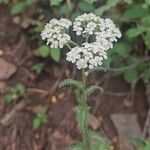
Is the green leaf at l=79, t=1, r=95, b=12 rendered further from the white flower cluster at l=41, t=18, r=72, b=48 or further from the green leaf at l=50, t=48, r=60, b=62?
the white flower cluster at l=41, t=18, r=72, b=48

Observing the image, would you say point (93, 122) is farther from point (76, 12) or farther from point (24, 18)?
point (24, 18)

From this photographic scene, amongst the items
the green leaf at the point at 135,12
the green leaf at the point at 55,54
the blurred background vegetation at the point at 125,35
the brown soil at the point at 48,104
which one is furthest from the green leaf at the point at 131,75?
the green leaf at the point at 55,54

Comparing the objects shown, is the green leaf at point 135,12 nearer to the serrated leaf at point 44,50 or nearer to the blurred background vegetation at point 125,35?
the blurred background vegetation at point 125,35

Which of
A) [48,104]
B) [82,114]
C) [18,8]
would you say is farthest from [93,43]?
[18,8]

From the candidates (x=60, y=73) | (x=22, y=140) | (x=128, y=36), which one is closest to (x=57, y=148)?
(x=22, y=140)

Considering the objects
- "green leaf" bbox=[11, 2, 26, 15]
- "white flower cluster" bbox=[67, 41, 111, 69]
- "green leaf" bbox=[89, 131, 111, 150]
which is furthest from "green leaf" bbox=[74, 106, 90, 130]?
"green leaf" bbox=[11, 2, 26, 15]

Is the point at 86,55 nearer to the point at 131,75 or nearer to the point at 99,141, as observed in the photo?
the point at 99,141
